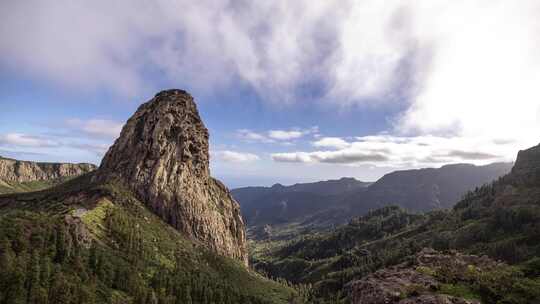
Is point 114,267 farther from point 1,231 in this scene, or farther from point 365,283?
point 365,283

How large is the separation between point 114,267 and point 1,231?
57021 mm

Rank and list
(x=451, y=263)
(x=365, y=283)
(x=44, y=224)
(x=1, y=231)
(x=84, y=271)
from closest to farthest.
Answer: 1. (x=365, y=283)
2. (x=451, y=263)
3. (x=1, y=231)
4. (x=84, y=271)
5. (x=44, y=224)

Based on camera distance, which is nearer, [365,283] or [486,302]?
[486,302]

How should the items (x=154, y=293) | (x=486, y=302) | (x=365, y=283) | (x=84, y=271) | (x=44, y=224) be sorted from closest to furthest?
(x=486, y=302) → (x=365, y=283) → (x=84, y=271) → (x=44, y=224) → (x=154, y=293)

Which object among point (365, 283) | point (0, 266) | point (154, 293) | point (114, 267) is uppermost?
point (365, 283)

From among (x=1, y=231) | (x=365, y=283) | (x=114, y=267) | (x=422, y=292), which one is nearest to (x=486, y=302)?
(x=422, y=292)

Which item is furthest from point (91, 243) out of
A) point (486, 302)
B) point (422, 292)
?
point (486, 302)

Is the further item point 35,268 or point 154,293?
point 154,293

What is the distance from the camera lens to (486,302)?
7825 centimetres

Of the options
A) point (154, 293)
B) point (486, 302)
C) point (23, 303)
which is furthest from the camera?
point (154, 293)

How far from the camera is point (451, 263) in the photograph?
118 metres

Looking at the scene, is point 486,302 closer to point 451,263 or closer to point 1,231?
point 451,263

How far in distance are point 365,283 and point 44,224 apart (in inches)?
6703

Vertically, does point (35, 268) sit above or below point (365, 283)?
below
